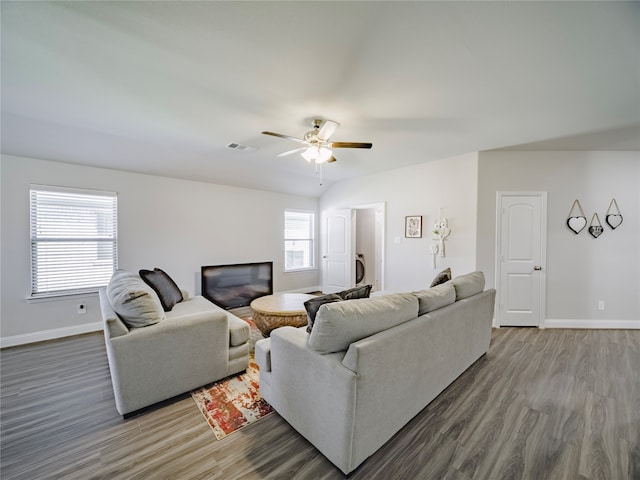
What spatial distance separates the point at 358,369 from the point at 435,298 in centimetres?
111

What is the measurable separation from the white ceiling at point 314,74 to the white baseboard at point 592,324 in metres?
2.52

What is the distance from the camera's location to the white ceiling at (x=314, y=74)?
151cm

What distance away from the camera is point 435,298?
2.17m

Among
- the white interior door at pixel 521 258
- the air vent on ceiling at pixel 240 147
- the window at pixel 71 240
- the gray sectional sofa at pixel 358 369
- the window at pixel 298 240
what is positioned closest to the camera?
the gray sectional sofa at pixel 358 369

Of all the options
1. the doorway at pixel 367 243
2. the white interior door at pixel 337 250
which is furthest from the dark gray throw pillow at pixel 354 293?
the doorway at pixel 367 243

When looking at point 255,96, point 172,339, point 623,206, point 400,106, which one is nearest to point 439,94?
point 400,106

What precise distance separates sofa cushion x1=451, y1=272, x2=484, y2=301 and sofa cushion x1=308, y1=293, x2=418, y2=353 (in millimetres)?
1097

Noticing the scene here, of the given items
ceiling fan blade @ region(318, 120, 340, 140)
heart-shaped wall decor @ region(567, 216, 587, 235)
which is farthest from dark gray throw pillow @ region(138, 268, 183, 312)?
heart-shaped wall decor @ region(567, 216, 587, 235)

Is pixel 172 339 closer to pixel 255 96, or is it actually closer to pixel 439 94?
pixel 255 96

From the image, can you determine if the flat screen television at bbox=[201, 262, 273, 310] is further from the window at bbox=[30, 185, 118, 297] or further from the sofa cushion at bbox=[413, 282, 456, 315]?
the sofa cushion at bbox=[413, 282, 456, 315]

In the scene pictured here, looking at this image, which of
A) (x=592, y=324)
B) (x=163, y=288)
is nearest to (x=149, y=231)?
(x=163, y=288)

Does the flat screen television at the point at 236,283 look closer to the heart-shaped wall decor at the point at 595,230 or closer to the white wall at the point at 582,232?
the white wall at the point at 582,232

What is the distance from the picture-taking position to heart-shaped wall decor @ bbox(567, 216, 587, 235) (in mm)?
3755

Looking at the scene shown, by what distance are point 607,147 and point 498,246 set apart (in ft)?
6.33
